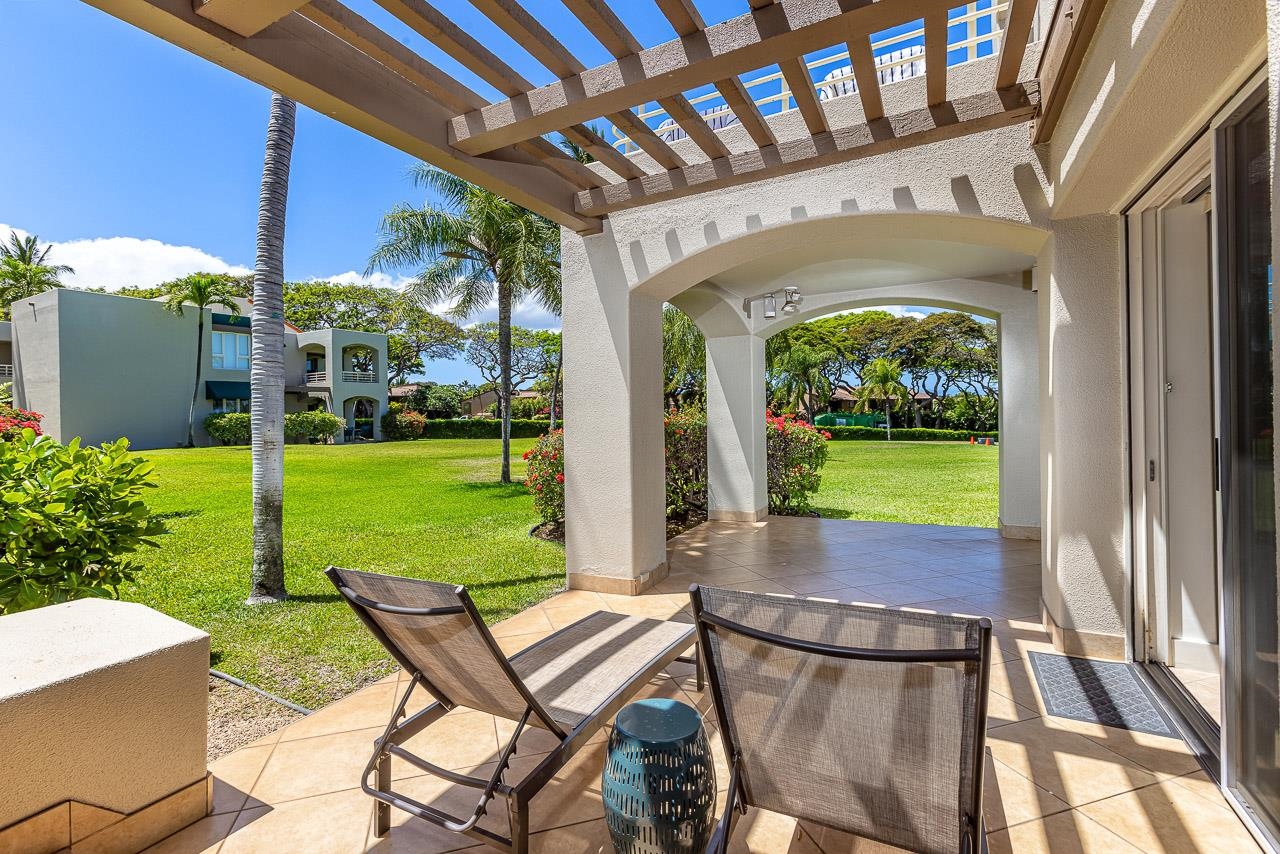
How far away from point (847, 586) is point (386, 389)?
32.4 metres

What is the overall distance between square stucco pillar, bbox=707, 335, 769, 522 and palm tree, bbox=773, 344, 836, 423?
92.2ft

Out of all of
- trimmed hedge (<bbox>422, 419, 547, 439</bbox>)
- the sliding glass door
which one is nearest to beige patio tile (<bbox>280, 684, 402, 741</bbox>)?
the sliding glass door

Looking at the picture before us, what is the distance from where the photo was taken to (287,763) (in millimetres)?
2803

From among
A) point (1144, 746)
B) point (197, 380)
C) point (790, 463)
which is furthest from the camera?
point (197, 380)

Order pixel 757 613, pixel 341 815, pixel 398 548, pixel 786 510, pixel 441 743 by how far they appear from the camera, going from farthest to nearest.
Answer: pixel 786 510 < pixel 398 548 < pixel 441 743 < pixel 341 815 < pixel 757 613

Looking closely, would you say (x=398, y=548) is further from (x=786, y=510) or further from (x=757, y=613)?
(x=757, y=613)

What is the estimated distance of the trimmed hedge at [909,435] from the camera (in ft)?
110

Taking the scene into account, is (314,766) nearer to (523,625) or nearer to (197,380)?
(523,625)

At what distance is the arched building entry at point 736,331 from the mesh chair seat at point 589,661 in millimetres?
2015

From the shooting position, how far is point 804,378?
126 ft

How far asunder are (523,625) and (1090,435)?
13.3 ft

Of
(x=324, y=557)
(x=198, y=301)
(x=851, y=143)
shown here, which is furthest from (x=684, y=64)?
(x=198, y=301)

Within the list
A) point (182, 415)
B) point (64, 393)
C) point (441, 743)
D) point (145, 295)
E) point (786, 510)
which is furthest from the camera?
point (145, 295)

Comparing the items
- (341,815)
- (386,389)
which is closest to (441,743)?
(341,815)
